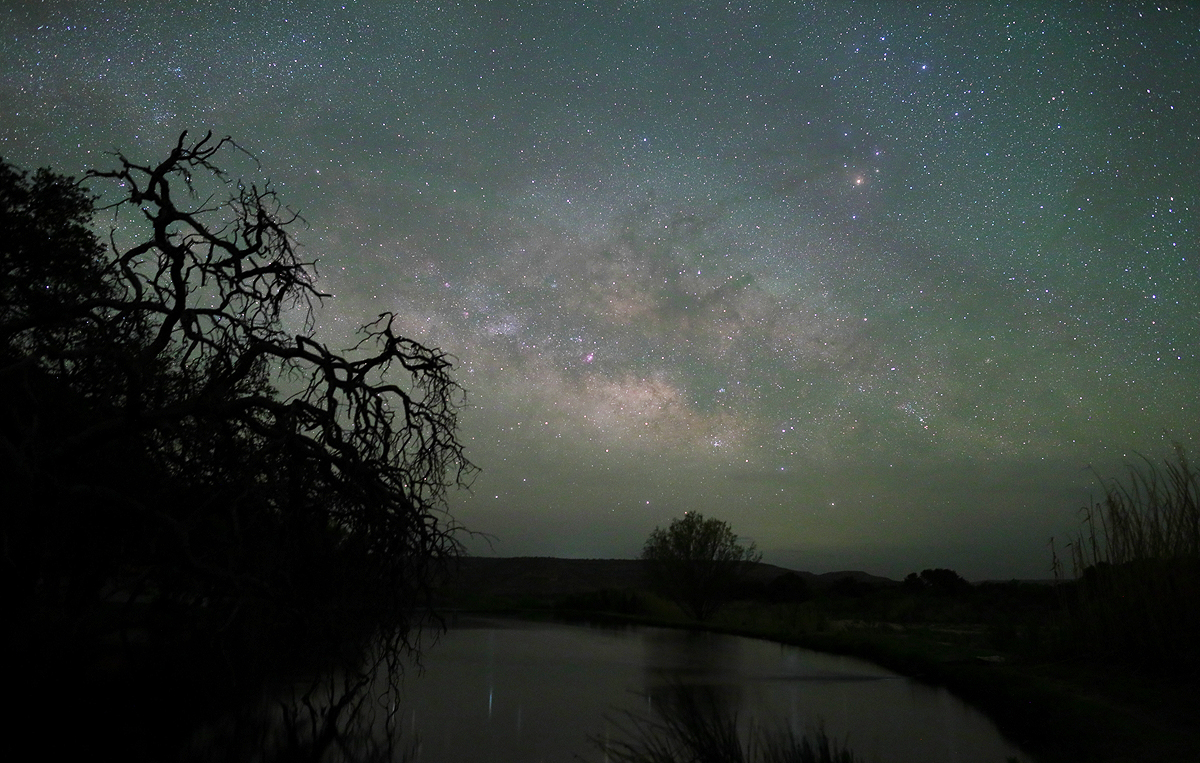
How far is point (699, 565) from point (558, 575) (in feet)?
210

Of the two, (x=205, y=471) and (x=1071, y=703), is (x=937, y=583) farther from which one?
(x=205, y=471)

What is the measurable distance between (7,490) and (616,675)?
9013 millimetres

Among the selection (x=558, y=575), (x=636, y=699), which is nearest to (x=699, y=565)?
(x=636, y=699)

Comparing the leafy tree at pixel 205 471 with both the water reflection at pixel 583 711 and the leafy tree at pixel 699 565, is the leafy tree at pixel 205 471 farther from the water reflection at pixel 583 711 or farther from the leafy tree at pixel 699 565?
the leafy tree at pixel 699 565

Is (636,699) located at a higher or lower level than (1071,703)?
lower

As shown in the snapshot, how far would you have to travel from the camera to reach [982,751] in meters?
7.74

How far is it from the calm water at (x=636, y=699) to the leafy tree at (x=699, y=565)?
1160 cm

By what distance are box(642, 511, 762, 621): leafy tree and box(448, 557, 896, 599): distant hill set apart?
136ft

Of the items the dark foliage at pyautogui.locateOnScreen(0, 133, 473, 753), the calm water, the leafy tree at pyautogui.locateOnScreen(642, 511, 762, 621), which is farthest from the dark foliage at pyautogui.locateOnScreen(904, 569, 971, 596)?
the dark foliage at pyautogui.locateOnScreen(0, 133, 473, 753)

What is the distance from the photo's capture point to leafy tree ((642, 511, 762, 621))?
29500 millimetres

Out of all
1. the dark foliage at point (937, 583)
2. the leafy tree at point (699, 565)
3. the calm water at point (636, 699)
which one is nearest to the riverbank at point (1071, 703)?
the calm water at point (636, 699)

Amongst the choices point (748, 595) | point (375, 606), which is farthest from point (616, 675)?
point (748, 595)

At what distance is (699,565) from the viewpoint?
2962 cm

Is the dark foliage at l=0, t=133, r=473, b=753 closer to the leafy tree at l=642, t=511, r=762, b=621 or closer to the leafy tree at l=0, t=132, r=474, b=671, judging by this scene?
the leafy tree at l=0, t=132, r=474, b=671
